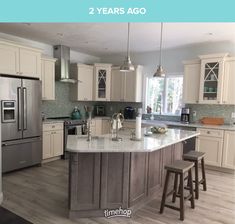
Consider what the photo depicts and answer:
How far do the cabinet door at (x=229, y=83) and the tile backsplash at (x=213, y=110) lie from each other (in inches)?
12.7

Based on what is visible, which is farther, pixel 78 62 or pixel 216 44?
pixel 78 62

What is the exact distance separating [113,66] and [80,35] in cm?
199

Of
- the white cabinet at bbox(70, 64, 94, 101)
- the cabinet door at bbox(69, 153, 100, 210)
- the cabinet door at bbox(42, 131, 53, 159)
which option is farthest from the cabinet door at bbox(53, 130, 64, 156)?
the cabinet door at bbox(69, 153, 100, 210)

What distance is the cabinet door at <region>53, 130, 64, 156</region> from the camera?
15.9 feet

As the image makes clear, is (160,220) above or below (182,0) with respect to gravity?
below

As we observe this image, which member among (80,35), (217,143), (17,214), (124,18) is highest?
(80,35)


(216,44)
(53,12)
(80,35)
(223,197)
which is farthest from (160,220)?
(216,44)

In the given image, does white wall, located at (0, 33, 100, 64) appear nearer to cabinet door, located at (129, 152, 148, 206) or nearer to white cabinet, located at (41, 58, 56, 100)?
white cabinet, located at (41, 58, 56, 100)

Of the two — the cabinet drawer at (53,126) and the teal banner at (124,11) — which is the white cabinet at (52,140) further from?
the teal banner at (124,11)

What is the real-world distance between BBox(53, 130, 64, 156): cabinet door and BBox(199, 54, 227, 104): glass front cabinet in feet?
10.9

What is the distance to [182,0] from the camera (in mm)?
1815

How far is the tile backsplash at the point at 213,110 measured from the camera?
4.86 m

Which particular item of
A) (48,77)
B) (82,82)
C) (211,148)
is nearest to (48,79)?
(48,77)

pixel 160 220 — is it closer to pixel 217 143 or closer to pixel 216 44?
pixel 217 143
